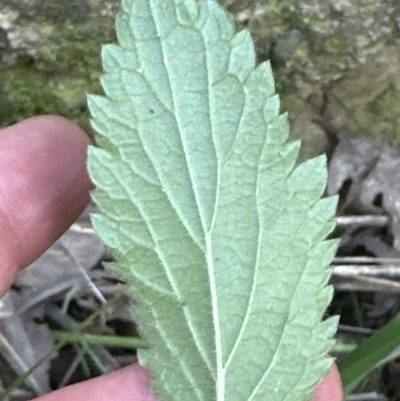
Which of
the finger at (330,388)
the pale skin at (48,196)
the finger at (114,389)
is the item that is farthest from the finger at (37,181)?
the finger at (330,388)

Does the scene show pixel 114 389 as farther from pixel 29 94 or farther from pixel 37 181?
pixel 29 94

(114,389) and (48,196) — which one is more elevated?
(48,196)

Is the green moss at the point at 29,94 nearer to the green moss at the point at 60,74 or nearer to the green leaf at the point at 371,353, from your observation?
the green moss at the point at 60,74

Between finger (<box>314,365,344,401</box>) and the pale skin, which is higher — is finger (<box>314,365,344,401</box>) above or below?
below

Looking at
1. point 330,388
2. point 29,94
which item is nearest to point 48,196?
point 29,94

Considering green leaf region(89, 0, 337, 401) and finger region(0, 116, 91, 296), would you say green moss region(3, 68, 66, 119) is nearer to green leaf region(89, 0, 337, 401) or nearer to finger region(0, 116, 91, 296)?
finger region(0, 116, 91, 296)

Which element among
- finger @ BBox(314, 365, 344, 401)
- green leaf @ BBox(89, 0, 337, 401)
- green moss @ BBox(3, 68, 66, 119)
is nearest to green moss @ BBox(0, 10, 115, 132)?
green moss @ BBox(3, 68, 66, 119)

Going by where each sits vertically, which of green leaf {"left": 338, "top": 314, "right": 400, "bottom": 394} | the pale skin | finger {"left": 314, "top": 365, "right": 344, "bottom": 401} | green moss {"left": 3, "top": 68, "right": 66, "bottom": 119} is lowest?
finger {"left": 314, "top": 365, "right": 344, "bottom": 401}

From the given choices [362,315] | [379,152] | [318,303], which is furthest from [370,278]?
[318,303]
